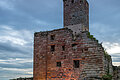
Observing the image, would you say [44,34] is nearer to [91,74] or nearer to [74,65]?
[74,65]

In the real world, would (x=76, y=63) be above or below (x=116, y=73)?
above

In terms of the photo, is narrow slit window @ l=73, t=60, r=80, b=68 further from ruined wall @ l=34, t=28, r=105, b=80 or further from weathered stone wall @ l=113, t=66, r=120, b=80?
weathered stone wall @ l=113, t=66, r=120, b=80

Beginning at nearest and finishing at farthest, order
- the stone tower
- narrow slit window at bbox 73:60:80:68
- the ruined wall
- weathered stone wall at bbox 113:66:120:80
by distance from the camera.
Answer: the ruined wall → narrow slit window at bbox 73:60:80:68 → weathered stone wall at bbox 113:66:120:80 → the stone tower

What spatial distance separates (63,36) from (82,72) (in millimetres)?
4586

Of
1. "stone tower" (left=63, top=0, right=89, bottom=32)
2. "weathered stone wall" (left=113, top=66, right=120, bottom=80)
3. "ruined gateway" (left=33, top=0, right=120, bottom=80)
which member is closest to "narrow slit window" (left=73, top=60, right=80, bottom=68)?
"ruined gateway" (left=33, top=0, right=120, bottom=80)

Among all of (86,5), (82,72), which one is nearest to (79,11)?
(86,5)

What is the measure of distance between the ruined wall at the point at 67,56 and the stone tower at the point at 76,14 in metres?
3.27

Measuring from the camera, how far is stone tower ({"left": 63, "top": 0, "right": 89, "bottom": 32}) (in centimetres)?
2078

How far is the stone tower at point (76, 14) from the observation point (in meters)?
20.8

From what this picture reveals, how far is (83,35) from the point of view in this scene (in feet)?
55.1

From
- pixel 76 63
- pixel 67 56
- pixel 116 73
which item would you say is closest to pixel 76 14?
pixel 67 56

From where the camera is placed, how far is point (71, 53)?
1705 cm

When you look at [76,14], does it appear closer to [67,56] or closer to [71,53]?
[71,53]

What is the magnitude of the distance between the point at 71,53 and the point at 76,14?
6.36 metres
